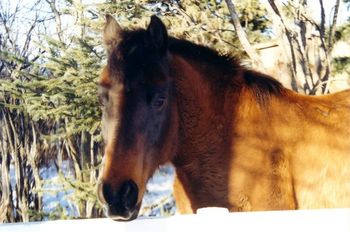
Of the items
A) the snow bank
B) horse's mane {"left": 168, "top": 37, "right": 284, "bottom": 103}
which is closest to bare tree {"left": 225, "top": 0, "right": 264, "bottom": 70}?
horse's mane {"left": 168, "top": 37, "right": 284, "bottom": 103}

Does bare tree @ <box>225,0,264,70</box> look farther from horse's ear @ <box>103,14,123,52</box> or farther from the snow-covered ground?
horse's ear @ <box>103,14,123,52</box>

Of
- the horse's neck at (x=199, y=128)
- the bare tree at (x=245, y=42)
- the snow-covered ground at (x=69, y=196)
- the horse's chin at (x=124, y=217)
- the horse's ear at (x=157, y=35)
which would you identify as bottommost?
the snow-covered ground at (x=69, y=196)

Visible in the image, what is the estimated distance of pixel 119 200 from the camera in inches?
52.8

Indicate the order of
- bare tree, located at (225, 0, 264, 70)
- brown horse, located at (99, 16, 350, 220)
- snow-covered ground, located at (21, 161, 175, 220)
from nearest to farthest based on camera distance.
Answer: brown horse, located at (99, 16, 350, 220)
bare tree, located at (225, 0, 264, 70)
snow-covered ground, located at (21, 161, 175, 220)

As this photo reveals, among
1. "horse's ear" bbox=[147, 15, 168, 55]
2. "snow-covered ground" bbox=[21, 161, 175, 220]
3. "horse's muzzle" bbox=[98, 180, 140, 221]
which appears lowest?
"snow-covered ground" bbox=[21, 161, 175, 220]

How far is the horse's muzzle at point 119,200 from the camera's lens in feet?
4.35

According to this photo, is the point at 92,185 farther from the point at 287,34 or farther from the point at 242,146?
the point at 242,146

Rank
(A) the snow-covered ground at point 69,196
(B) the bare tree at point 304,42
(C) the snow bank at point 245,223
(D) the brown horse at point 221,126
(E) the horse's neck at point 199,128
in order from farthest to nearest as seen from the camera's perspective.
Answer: (A) the snow-covered ground at point 69,196
(B) the bare tree at point 304,42
(E) the horse's neck at point 199,128
(D) the brown horse at point 221,126
(C) the snow bank at point 245,223

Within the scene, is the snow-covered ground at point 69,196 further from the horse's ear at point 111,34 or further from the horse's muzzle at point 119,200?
the horse's muzzle at point 119,200

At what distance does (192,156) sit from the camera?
5.65ft

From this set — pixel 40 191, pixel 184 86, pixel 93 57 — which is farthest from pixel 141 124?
pixel 40 191

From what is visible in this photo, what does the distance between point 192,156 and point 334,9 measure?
244cm

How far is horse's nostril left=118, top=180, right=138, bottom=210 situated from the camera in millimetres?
1352

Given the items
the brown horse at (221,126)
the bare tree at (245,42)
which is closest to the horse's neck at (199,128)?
the brown horse at (221,126)
